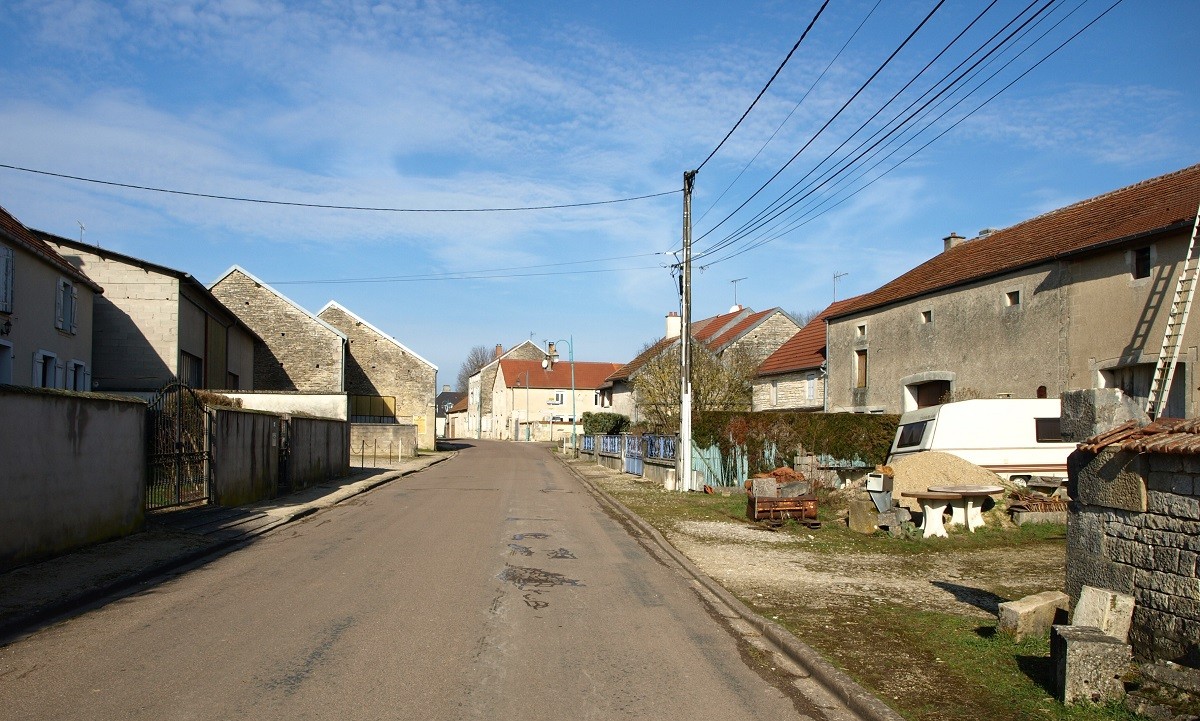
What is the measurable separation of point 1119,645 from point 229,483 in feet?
51.9

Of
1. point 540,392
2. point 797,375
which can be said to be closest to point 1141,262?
point 797,375

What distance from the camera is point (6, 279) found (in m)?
20.2

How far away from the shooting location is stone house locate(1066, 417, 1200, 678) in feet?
19.3

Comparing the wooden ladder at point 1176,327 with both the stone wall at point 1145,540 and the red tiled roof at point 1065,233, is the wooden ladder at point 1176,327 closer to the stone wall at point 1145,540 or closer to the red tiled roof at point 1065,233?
the red tiled roof at point 1065,233

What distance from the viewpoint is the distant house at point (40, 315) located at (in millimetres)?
20500

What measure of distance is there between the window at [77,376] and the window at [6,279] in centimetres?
432

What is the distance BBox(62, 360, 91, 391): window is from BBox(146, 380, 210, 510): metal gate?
10529 millimetres

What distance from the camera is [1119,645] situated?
5465 mm

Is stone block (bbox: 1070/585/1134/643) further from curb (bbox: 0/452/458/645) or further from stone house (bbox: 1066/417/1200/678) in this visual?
curb (bbox: 0/452/458/645)

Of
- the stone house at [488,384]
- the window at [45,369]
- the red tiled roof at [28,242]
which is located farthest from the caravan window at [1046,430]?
the stone house at [488,384]

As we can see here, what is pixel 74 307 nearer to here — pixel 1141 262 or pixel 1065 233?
pixel 1065 233

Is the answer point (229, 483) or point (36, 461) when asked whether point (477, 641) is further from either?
point (229, 483)

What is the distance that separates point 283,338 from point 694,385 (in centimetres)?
2270

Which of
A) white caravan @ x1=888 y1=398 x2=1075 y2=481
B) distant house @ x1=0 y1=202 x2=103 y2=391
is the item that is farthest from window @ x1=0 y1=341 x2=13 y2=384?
white caravan @ x1=888 y1=398 x2=1075 y2=481
